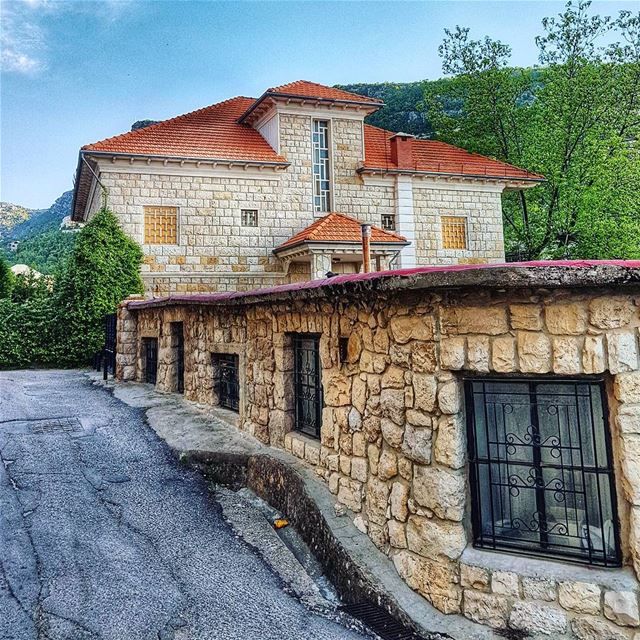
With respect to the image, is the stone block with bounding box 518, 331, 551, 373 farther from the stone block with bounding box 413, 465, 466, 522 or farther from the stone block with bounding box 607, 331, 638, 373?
the stone block with bounding box 413, 465, 466, 522

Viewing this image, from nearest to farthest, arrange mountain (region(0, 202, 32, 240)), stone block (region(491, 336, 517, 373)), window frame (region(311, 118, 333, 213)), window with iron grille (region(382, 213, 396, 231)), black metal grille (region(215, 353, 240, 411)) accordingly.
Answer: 1. stone block (region(491, 336, 517, 373))
2. black metal grille (region(215, 353, 240, 411))
3. window frame (region(311, 118, 333, 213))
4. window with iron grille (region(382, 213, 396, 231))
5. mountain (region(0, 202, 32, 240))

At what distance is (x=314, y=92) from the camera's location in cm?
1831

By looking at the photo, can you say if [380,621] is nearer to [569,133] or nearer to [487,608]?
[487,608]

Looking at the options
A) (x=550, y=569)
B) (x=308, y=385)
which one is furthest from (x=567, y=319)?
(x=308, y=385)

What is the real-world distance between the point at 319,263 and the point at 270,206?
11.4 ft

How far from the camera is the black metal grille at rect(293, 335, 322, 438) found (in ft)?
17.7

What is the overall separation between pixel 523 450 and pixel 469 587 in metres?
1.06

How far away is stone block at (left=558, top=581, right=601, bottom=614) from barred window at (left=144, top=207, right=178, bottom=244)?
15358 mm

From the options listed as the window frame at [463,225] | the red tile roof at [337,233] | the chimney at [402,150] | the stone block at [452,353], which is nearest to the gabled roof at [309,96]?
the chimney at [402,150]

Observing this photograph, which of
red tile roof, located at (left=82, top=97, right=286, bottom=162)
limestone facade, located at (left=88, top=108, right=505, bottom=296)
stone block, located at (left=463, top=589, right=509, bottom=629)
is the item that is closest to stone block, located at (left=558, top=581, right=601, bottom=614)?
stone block, located at (left=463, top=589, right=509, bottom=629)

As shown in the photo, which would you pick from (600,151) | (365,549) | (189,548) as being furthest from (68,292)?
(600,151)

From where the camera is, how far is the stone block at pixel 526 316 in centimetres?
333

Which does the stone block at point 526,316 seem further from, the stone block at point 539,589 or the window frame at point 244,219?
the window frame at point 244,219

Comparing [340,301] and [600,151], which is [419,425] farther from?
[600,151]
